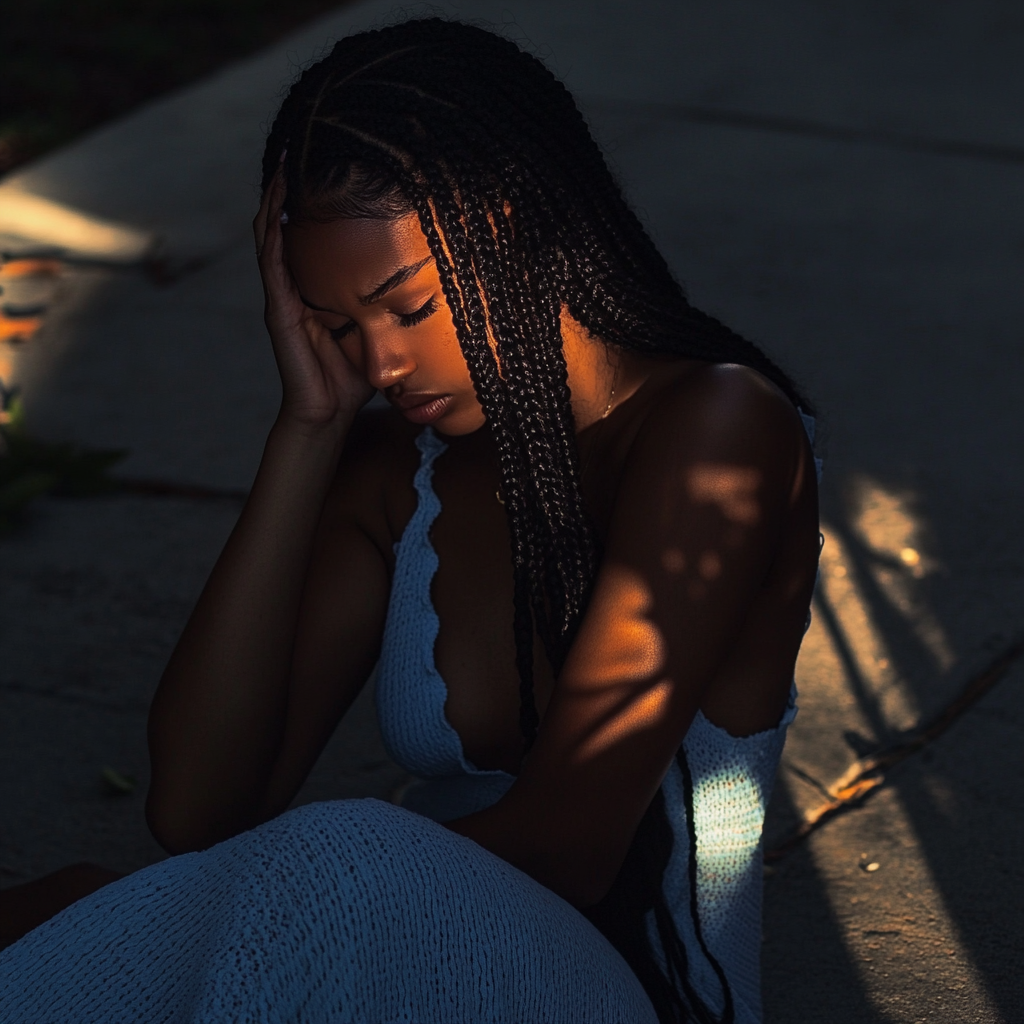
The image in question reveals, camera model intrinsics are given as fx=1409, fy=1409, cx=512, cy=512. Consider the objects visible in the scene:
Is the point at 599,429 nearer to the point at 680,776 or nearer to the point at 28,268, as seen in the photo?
the point at 680,776

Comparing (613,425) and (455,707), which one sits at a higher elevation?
(613,425)

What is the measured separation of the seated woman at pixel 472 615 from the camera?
1.50 metres

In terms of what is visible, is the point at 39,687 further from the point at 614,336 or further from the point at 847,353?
the point at 847,353

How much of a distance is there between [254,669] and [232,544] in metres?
0.19

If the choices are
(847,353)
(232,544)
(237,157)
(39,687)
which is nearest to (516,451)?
(232,544)

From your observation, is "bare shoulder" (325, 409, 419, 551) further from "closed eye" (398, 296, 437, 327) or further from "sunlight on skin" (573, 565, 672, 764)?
"sunlight on skin" (573, 565, 672, 764)

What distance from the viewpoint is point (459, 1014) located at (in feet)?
4.76

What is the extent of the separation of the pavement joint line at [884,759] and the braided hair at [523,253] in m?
0.73

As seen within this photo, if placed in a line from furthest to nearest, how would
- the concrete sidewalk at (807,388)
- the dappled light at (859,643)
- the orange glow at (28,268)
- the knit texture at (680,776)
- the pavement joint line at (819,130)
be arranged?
the pavement joint line at (819,130)
the orange glow at (28,268)
the dappled light at (859,643)
the concrete sidewalk at (807,388)
the knit texture at (680,776)

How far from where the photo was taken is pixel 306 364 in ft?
7.13

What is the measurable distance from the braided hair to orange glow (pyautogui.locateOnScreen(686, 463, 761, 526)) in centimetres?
27

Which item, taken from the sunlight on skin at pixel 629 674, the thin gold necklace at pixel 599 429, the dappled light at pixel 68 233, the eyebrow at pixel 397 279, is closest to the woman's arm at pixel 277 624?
the eyebrow at pixel 397 279

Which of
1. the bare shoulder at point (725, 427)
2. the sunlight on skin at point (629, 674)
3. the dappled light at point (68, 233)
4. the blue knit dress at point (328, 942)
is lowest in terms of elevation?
the dappled light at point (68, 233)

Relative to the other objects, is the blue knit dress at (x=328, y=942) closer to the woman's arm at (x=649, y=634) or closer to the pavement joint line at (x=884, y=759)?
the woman's arm at (x=649, y=634)
